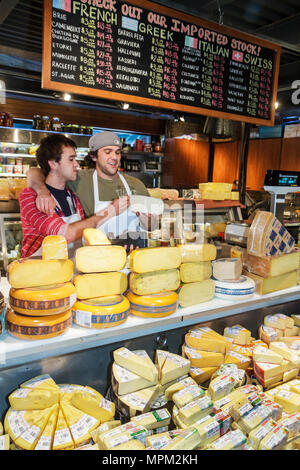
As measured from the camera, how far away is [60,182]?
7.56 ft

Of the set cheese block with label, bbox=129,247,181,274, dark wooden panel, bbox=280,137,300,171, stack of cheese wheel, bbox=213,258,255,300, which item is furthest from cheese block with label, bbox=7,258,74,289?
dark wooden panel, bbox=280,137,300,171

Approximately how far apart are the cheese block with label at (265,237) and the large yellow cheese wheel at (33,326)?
1048 mm

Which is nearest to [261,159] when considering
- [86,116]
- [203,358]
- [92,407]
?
[86,116]

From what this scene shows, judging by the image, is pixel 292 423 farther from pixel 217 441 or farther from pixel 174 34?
pixel 174 34

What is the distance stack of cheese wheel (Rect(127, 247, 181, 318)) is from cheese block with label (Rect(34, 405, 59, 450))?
0.48 m

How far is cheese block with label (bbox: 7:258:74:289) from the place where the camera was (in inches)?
47.6

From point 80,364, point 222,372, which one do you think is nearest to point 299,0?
point 222,372

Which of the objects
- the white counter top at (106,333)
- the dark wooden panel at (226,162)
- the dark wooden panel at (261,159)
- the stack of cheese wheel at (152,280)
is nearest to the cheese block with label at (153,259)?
the stack of cheese wheel at (152,280)

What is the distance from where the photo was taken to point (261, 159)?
23.8ft

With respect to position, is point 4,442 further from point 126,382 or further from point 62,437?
point 126,382

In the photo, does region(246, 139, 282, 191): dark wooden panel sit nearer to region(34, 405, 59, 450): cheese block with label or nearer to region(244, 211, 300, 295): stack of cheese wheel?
region(244, 211, 300, 295): stack of cheese wheel

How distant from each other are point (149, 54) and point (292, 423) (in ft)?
7.89

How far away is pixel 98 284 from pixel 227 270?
2.37 ft

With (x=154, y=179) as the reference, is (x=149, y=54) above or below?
above
